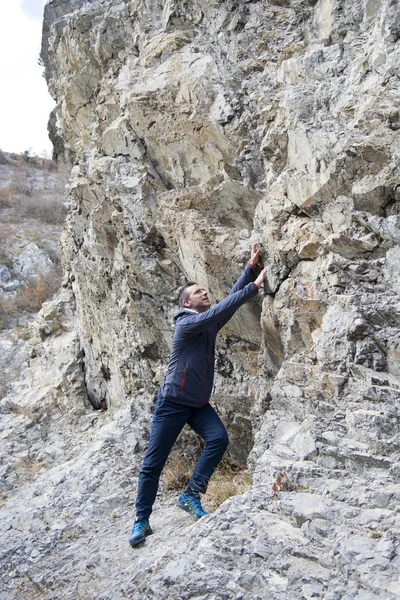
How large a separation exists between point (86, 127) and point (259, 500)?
682 centimetres

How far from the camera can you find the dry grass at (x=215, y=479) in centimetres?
455

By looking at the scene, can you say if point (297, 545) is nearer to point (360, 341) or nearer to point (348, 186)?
point (360, 341)

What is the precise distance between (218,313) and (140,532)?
6.60ft

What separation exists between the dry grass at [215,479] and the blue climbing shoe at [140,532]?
26.4 inches

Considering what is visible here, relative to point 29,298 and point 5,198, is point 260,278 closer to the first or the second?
point 29,298

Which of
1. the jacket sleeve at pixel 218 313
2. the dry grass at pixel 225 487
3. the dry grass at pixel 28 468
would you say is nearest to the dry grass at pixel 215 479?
the dry grass at pixel 225 487

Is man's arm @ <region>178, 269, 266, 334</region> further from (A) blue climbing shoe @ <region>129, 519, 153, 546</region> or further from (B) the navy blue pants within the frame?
(A) blue climbing shoe @ <region>129, 519, 153, 546</region>

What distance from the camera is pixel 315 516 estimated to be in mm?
2861

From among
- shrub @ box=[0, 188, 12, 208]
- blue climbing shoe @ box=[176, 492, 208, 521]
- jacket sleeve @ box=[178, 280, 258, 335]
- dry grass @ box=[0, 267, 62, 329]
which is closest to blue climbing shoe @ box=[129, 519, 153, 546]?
blue climbing shoe @ box=[176, 492, 208, 521]

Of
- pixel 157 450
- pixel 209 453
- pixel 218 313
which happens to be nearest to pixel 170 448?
pixel 157 450

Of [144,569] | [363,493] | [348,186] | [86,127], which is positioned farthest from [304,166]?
[86,127]

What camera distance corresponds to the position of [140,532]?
409cm

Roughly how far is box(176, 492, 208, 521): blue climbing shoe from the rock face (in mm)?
202

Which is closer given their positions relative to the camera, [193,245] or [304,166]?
[304,166]
